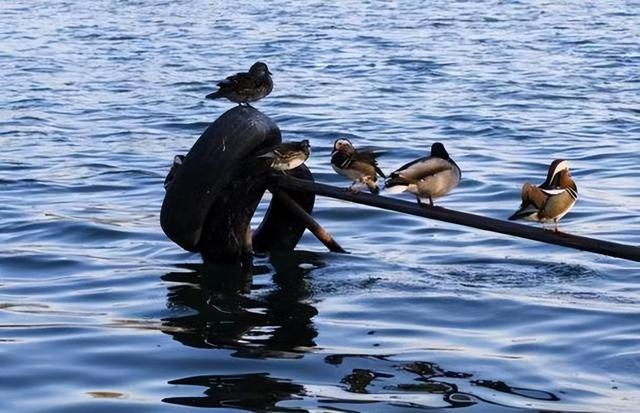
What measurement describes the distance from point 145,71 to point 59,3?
11376mm

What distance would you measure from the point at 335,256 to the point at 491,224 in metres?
2.62

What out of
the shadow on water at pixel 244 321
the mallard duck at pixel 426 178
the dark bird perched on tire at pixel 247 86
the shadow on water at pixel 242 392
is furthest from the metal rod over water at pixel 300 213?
the shadow on water at pixel 242 392

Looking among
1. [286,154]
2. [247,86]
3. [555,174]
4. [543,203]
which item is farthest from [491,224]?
[247,86]

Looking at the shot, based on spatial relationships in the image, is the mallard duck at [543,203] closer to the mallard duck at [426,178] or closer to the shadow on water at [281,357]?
the mallard duck at [426,178]

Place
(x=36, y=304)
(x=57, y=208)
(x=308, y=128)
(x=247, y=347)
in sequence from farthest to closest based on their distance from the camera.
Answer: (x=308, y=128) < (x=57, y=208) < (x=36, y=304) < (x=247, y=347)

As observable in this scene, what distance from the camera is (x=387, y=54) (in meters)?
25.3

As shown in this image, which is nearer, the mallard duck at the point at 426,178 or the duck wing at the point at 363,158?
the mallard duck at the point at 426,178

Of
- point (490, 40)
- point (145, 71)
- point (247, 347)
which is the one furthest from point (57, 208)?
point (490, 40)

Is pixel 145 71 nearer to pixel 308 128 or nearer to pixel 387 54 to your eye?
pixel 387 54

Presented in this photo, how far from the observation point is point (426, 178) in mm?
8953

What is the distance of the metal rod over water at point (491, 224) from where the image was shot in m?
8.06

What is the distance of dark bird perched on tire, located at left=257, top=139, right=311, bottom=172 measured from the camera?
9.71 meters

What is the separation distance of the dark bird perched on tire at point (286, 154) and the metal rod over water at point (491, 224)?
20 cm

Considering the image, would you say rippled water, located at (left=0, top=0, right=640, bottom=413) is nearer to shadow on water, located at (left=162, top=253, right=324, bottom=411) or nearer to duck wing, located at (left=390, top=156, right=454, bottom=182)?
shadow on water, located at (left=162, top=253, right=324, bottom=411)
